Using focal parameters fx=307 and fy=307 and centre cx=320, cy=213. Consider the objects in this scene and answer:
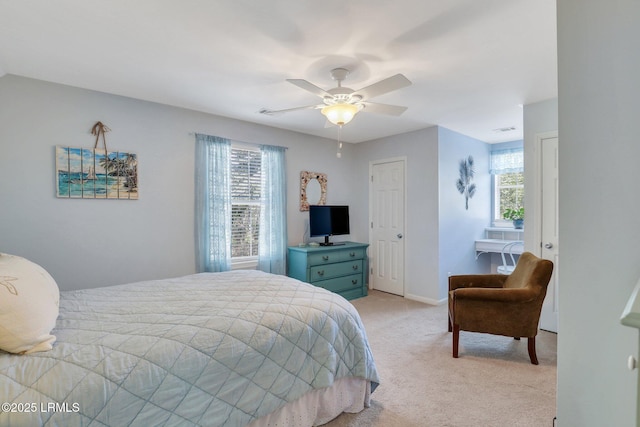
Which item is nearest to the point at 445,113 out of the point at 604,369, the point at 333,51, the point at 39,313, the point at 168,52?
the point at 333,51

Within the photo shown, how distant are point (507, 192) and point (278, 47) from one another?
484 cm

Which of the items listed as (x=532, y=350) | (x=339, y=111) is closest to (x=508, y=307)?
(x=532, y=350)

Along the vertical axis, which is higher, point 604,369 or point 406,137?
point 406,137

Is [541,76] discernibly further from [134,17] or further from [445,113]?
[134,17]

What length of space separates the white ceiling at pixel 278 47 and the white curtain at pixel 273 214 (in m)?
1.05

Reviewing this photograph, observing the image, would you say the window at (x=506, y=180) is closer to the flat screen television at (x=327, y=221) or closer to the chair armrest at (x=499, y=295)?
the flat screen television at (x=327, y=221)

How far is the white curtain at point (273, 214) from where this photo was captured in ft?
13.3

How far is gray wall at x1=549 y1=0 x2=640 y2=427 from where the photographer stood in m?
0.91

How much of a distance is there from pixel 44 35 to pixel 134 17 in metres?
0.71

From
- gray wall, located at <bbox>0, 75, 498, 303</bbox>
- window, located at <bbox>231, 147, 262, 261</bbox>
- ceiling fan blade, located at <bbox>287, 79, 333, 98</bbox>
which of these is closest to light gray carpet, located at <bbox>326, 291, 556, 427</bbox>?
gray wall, located at <bbox>0, 75, 498, 303</bbox>

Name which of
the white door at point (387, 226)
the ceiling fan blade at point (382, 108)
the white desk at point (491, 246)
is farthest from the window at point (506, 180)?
the ceiling fan blade at point (382, 108)

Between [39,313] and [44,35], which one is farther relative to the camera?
[44,35]

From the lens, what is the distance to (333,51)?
2168 mm

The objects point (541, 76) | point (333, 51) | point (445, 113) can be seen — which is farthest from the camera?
point (445, 113)
